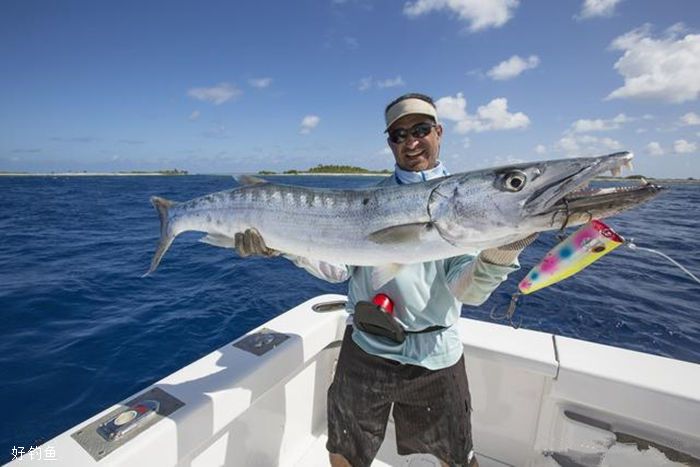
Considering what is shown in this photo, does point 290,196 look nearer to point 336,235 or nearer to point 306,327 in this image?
point 336,235

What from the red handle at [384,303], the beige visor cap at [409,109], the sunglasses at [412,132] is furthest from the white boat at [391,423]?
the beige visor cap at [409,109]

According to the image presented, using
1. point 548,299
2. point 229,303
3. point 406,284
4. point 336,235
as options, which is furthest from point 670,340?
point 229,303

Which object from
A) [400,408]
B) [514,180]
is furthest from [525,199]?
[400,408]

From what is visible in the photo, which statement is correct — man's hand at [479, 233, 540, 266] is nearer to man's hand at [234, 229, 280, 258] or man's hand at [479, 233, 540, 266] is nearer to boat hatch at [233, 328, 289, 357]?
man's hand at [234, 229, 280, 258]

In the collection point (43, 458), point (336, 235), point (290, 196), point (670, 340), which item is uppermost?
point (290, 196)

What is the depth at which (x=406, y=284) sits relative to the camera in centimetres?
270

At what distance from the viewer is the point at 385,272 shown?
2.49 metres

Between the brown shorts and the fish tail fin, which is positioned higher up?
the fish tail fin

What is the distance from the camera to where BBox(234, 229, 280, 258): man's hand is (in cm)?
312

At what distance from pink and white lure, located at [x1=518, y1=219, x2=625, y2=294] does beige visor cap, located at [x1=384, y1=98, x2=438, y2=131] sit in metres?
1.48

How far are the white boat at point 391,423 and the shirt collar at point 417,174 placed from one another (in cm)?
159

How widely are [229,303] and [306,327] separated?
6061mm

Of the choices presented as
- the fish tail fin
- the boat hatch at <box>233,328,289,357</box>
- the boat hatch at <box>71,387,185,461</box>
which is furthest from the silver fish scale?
the boat hatch at <box>71,387,185,461</box>

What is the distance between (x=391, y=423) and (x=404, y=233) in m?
2.70
